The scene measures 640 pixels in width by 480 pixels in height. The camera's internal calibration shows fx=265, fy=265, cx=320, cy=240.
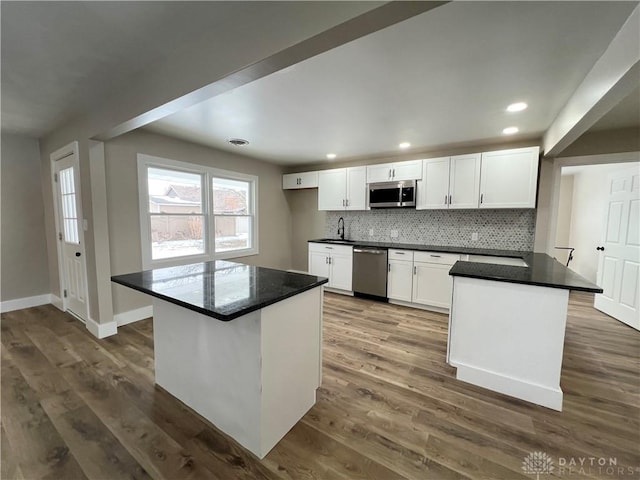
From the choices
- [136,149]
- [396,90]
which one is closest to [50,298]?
[136,149]

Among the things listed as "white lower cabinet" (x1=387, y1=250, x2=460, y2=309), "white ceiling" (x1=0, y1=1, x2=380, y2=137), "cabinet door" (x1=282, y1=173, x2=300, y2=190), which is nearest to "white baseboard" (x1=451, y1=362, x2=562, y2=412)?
"white lower cabinet" (x1=387, y1=250, x2=460, y2=309)

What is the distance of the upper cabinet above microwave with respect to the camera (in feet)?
13.0

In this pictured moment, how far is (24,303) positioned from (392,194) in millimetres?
5544

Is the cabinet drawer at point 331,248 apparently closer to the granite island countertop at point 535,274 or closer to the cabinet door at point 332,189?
the cabinet door at point 332,189

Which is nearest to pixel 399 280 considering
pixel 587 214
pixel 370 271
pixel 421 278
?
pixel 421 278

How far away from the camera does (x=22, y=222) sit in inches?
144

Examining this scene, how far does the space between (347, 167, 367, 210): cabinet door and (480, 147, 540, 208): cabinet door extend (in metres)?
1.68

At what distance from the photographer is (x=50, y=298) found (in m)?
3.93

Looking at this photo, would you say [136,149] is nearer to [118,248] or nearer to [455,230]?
[118,248]

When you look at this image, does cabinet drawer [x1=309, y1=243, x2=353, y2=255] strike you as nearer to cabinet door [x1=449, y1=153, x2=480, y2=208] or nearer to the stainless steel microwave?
the stainless steel microwave

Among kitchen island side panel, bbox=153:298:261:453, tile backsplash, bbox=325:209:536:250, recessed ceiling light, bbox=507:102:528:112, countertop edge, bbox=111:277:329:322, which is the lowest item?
kitchen island side panel, bbox=153:298:261:453

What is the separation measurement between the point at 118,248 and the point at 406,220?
4.09 metres

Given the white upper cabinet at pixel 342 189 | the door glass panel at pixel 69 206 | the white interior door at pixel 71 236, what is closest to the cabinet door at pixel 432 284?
the white upper cabinet at pixel 342 189

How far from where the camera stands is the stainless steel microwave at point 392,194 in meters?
3.99
